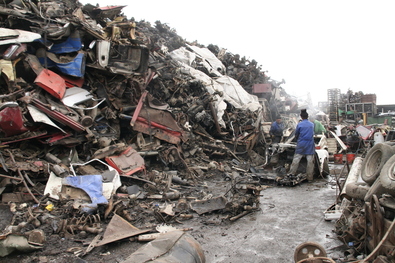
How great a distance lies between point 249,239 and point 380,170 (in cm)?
195

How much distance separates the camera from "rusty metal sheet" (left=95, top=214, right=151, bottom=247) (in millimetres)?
4008

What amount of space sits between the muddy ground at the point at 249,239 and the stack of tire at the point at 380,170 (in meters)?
0.91

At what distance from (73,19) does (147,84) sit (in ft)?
9.63

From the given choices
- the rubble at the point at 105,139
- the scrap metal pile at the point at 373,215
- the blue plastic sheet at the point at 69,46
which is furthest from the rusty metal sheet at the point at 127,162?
the scrap metal pile at the point at 373,215

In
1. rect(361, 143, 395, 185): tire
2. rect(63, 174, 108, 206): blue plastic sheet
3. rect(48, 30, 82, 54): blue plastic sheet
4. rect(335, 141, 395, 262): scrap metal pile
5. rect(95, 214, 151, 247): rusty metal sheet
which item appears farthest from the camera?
rect(48, 30, 82, 54): blue plastic sheet

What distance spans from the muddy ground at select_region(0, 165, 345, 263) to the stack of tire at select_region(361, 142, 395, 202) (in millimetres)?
908

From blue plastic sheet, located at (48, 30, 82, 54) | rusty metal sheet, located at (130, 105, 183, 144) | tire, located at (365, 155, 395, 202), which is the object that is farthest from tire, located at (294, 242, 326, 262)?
blue plastic sheet, located at (48, 30, 82, 54)

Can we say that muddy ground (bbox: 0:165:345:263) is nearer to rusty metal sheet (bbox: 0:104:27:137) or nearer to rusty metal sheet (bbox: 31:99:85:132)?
→ rusty metal sheet (bbox: 0:104:27:137)

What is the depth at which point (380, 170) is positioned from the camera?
377 cm

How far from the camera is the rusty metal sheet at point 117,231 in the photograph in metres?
4.01

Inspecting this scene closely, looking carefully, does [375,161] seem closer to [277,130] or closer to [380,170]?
[380,170]

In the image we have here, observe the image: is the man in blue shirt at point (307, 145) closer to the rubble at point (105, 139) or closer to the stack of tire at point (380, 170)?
the rubble at point (105, 139)

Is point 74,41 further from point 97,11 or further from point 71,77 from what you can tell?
point 97,11

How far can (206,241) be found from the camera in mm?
4203
